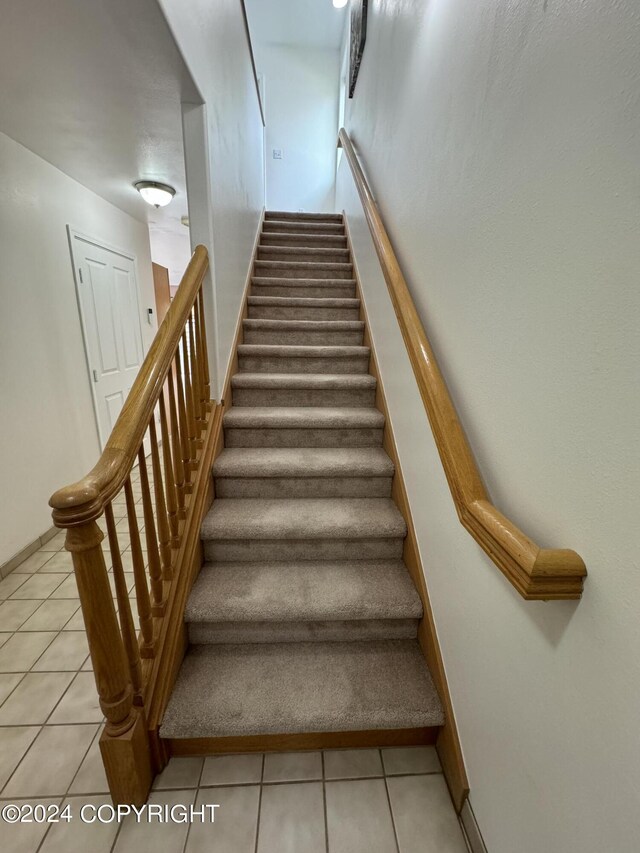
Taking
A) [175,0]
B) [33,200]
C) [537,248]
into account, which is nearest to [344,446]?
[537,248]

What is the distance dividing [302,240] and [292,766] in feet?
11.2

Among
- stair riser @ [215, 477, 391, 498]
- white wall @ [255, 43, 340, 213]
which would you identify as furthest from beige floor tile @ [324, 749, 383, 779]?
white wall @ [255, 43, 340, 213]

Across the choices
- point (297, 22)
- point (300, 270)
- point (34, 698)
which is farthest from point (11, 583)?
point (297, 22)

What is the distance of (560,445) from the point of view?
62 cm

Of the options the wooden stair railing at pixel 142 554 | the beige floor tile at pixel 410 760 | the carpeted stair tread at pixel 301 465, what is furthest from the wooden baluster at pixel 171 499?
the beige floor tile at pixel 410 760

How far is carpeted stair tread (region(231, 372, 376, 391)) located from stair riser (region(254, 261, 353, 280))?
125cm

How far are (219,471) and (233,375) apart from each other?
25.0 inches

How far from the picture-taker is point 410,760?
1.06m

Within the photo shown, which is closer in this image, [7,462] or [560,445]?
[560,445]

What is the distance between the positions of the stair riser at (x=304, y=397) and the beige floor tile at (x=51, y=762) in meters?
1.42

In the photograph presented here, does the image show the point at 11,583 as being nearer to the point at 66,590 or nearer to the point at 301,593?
the point at 66,590

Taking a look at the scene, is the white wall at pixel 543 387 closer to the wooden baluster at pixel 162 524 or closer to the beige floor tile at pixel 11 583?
the wooden baluster at pixel 162 524

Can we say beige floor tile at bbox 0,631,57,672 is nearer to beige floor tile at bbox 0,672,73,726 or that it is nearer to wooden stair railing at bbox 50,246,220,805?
beige floor tile at bbox 0,672,73,726

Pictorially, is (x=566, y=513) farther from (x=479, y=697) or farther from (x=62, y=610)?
(x=62, y=610)
